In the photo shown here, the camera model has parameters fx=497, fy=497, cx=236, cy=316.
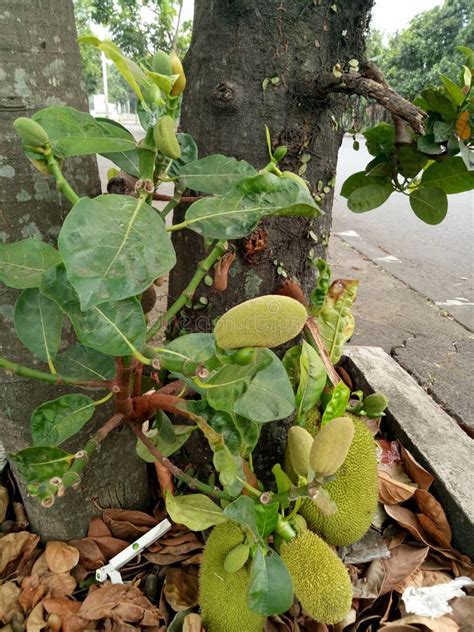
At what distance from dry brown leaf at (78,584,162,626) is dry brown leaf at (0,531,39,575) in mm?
130

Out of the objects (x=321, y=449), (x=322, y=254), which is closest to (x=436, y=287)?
(x=322, y=254)

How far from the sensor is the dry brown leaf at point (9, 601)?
2.22ft

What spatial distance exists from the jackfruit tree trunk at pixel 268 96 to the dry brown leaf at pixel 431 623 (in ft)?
1.62

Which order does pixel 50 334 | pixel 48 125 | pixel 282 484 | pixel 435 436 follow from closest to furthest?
pixel 48 125 < pixel 50 334 < pixel 282 484 < pixel 435 436

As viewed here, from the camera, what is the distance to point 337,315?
772 mm

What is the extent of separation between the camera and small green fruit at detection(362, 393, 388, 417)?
757 millimetres

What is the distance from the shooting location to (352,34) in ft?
2.20

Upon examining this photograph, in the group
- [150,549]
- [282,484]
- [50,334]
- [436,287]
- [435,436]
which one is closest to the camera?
[50,334]

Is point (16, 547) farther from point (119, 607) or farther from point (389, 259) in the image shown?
point (389, 259)

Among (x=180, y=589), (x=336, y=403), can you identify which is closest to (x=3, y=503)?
(x=180, y=589)

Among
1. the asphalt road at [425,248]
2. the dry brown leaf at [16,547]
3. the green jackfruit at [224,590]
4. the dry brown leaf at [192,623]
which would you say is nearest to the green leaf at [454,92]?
the green jackfruit at [224,590]

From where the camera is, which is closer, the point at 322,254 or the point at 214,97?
the point at 214,97

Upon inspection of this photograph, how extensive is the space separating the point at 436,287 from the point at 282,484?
2.15 metres

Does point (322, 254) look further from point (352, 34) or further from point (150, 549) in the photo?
point (150, 549)
